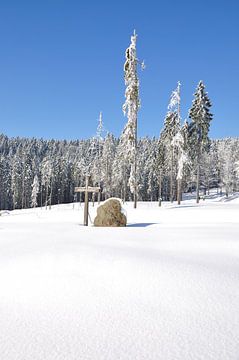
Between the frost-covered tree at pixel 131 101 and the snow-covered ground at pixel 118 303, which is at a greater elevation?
the frost-covered tree at pixel 131 101

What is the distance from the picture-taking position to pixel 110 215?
16.5 meters

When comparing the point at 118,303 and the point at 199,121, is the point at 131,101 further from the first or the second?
the point at 118,303

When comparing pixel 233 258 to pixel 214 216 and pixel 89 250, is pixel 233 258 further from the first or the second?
pixel 214 216

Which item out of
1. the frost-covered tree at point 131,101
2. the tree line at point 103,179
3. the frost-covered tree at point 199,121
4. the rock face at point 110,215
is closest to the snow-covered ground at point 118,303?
the rock face at point 110,215

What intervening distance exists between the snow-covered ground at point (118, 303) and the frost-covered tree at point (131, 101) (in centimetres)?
2247

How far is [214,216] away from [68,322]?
59.6 feet

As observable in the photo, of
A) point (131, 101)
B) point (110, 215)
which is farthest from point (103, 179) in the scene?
point (110, 215)

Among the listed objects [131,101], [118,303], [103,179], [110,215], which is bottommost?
[118,303]

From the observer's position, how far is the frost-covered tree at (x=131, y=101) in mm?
28141

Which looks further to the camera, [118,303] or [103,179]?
[103,179]

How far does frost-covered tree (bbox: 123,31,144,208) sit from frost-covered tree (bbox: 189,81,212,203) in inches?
418

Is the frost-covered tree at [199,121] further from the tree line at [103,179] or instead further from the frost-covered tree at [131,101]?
the tree line at [103,179]

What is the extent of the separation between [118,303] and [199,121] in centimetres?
3516

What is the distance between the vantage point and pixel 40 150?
151 meters
